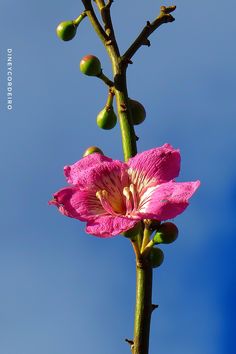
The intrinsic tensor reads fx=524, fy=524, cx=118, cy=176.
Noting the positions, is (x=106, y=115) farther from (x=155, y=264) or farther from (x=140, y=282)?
(x=140, y=282)

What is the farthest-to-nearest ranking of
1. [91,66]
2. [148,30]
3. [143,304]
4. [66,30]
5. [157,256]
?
1. [66,30]
2. [91,66]
3. [148,30]
4. [157,256]
5. [143,304]

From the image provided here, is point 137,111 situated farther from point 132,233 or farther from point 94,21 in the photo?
point 132,233

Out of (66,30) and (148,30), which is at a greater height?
(66,30)

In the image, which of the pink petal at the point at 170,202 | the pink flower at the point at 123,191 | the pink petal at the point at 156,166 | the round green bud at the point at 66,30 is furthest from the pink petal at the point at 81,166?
the round green bud at the point at 66,30

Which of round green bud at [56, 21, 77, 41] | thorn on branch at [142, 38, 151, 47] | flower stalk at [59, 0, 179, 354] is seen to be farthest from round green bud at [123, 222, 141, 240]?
round green bud at [56, 21, 77, 41]

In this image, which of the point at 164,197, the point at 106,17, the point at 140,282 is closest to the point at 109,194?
the point at 164,197

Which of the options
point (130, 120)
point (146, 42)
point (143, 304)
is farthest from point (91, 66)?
point (143, 304)

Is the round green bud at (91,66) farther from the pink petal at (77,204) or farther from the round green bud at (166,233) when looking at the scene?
the round green bud at (166,233)
